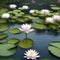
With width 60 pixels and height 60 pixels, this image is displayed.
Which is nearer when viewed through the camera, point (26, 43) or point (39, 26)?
point (26, 43)

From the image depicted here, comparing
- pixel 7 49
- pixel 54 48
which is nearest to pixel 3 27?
pixel 7 49

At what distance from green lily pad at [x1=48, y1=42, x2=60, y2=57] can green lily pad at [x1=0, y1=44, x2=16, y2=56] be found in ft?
0.75

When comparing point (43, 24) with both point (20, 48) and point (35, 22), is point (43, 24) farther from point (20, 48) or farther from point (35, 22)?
point (20, 48)

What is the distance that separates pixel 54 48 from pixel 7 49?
0.96 feet

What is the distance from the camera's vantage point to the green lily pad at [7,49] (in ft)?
3.31

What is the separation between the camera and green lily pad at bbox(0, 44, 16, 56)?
3.31 ft

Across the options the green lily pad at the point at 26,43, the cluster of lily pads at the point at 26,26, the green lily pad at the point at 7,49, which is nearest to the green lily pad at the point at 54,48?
the cluster of lily pads at the point at 26,26

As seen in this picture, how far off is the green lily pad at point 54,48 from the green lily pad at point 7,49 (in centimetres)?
23

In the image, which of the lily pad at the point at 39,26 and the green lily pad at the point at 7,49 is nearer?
the green lily pad at the point at 7,49

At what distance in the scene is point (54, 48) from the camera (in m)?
1.06

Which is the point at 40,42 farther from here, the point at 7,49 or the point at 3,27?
the point at 3,27

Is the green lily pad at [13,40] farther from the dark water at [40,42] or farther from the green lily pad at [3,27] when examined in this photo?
the green lily pad at [3,27]

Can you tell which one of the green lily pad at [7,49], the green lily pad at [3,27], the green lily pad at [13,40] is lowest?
the green lily pad at [7,49]

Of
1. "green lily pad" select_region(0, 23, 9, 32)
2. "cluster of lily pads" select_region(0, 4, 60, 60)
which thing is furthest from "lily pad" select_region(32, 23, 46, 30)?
"green lily pad" select_region(0, 23, 9, 32)
